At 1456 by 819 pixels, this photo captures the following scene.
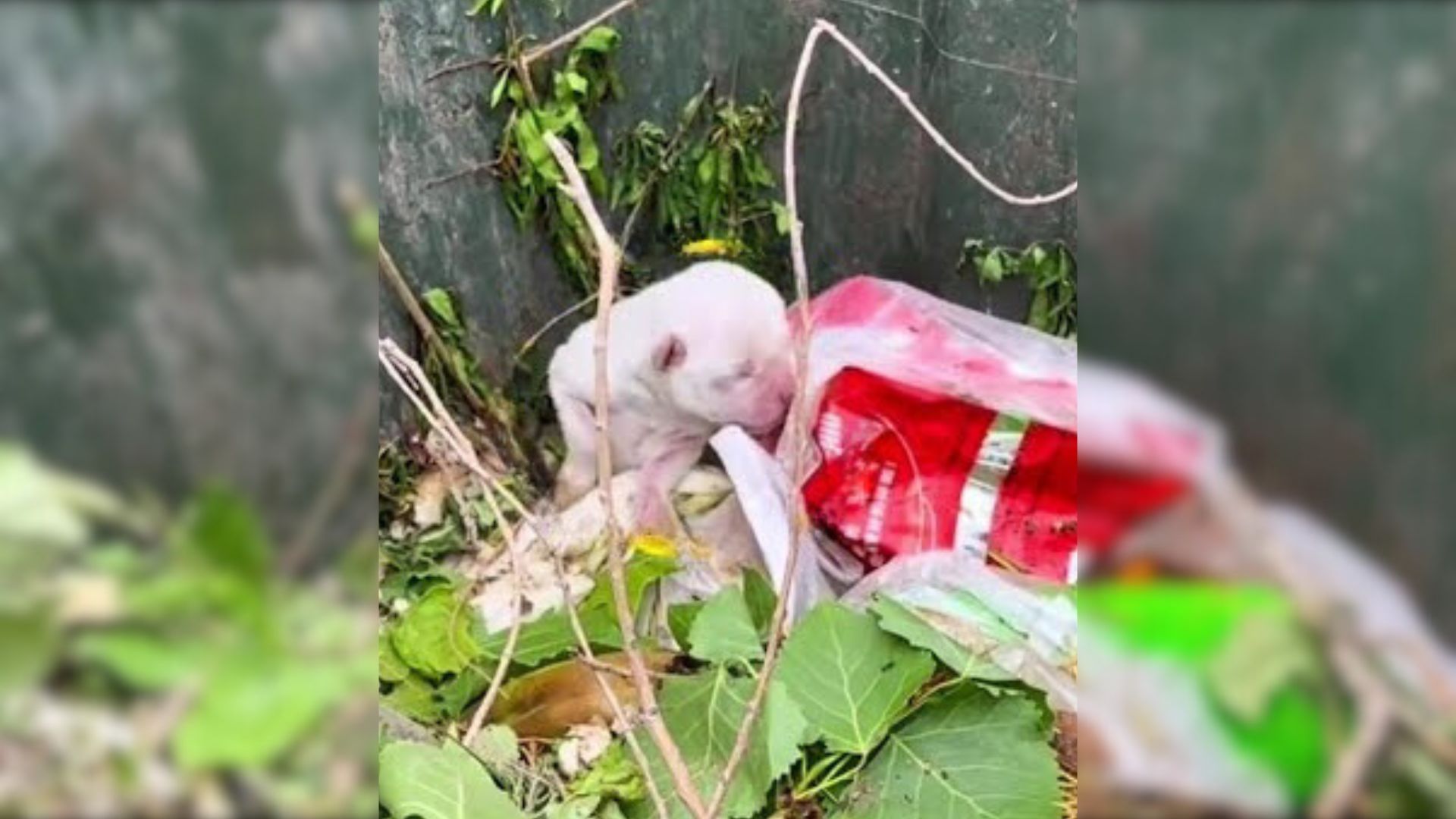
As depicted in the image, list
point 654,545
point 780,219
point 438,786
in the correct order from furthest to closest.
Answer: point 780,219 < point 654,545 < point 438,786

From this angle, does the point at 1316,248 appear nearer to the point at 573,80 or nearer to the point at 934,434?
the point at 934,434

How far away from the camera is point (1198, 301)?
0.38 m

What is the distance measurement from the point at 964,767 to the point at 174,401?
3.79 feet

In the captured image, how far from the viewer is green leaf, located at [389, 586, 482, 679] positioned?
172cm

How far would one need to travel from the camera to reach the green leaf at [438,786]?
4.41 ft

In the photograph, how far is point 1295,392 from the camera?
0.36 metres

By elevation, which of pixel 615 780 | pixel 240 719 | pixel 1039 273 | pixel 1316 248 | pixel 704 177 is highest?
pixel 1316 248

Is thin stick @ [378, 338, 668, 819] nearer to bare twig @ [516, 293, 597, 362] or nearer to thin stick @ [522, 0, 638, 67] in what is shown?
bare twig @ [516, 293, 597, 362]

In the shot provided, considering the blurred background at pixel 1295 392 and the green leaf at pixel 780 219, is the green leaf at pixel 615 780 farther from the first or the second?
the blurred background at pixel 1295 392

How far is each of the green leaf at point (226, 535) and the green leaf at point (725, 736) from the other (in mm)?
1070

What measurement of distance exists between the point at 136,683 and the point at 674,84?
1.70m

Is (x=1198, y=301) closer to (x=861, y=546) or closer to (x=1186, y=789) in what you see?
(x=1186, y=789)

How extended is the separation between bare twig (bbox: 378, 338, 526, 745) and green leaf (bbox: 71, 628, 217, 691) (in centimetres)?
114

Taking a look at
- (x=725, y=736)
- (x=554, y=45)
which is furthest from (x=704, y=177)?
(x=725, y=736)
